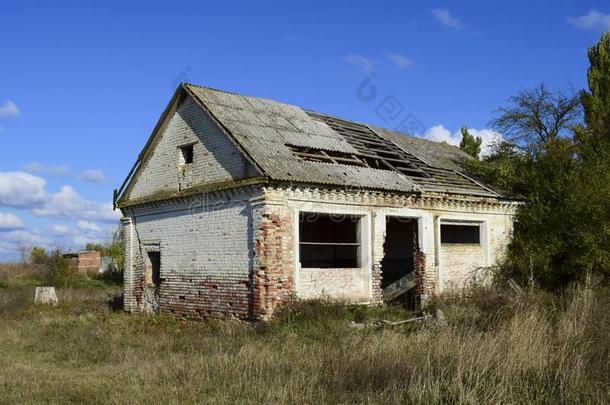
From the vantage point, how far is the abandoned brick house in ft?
45.6

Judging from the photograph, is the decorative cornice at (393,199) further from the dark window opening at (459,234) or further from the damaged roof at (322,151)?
the dark window opening at (459,234)

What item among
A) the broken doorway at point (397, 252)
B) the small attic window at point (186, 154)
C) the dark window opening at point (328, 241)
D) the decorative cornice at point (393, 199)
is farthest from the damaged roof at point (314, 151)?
the dark window opening at point (328, 241)

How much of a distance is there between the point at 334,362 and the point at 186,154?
10166mm

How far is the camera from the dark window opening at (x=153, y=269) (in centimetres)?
1775

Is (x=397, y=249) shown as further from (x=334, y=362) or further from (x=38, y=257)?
(x=38, y=257)

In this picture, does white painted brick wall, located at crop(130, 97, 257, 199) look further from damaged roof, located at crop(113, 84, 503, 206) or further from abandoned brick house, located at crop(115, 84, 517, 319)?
damaged roof, located at crop(113, 84, 503, 206)

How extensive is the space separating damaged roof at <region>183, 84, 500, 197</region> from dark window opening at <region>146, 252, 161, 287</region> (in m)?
4.96

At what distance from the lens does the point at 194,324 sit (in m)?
15.0

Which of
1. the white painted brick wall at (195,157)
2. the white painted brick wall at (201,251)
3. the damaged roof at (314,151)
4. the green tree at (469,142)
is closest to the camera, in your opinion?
the white painted brick wall at (201,251)

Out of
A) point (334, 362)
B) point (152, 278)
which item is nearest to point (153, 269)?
point (152, 278)

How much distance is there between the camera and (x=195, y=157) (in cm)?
1609

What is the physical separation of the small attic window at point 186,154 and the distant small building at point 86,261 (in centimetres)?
2589

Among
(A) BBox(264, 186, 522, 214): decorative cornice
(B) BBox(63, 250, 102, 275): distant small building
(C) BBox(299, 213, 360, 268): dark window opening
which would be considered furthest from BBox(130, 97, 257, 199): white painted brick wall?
(B) BBox(63, 250, 102, 275): distant small building

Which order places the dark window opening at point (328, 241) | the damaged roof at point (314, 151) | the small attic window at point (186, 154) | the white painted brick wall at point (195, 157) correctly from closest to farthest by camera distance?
the damaged roof at point (314, 151), the white painted brick wall at point (195, 157), the small attic window at point (186, 154), the dark window opening at point (328, 241)
